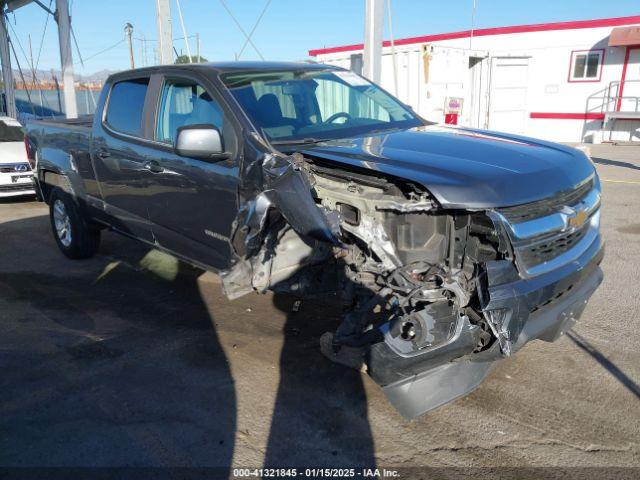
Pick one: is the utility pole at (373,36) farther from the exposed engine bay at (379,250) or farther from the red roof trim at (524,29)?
the red roof trim at (524,29)

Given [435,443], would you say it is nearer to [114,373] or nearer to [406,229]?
[406,229]

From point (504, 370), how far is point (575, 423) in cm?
61

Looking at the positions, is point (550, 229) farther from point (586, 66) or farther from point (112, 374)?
point (586, 66)

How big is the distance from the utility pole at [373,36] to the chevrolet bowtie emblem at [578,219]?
5.41 m

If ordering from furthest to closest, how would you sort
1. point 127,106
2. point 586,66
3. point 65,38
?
point 586,66, point 65,38, point 127,106

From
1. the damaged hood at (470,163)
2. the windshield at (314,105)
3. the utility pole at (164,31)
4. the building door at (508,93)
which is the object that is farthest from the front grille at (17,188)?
the building door at (508,93)

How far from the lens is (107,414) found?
312 centimetres

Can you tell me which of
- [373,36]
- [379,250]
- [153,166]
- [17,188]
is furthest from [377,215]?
[17,188]

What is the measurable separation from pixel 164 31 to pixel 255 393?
305 inches

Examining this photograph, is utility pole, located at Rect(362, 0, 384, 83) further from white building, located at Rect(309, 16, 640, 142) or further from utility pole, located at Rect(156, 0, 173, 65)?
white building, located at Rect(309, 16, 640, 142)

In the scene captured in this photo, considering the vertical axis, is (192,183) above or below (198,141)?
below

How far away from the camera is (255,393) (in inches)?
131

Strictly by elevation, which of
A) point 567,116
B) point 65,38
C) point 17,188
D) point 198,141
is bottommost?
point 567,116

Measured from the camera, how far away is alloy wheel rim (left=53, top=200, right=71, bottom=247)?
19.7 feet
